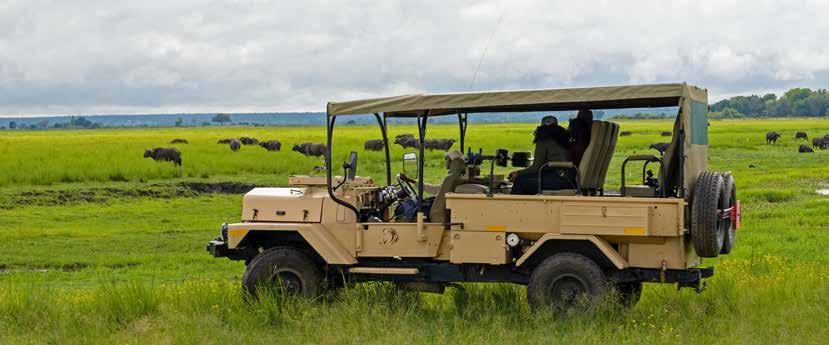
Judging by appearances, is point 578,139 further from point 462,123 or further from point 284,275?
point 284,275

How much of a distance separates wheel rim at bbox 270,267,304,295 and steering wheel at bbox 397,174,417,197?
128 centimetres

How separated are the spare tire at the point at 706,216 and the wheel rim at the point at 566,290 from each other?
988 mm

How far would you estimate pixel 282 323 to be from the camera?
891 centimetres

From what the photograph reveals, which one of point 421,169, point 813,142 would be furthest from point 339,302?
point 813,142

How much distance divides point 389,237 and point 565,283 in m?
1.59

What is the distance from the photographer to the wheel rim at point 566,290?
8.91 m

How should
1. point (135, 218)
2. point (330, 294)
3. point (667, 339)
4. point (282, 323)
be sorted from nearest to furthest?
point (667, 339) → point (282, 323) → point (330, 294) → point (135, 218)

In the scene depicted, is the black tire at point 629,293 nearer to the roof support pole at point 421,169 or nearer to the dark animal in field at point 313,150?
the roof support pole at point 421,169

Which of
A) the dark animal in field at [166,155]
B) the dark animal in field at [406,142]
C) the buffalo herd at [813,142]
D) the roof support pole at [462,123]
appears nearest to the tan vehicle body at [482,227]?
the roof support pole at [462,123]

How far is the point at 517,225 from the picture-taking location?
8.95 m

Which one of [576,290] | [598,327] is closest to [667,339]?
[598,327]

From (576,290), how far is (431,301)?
5.30ft

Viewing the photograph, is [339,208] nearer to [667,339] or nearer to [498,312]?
[498,312]

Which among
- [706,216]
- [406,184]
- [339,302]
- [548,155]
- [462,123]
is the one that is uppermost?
[462,123]
